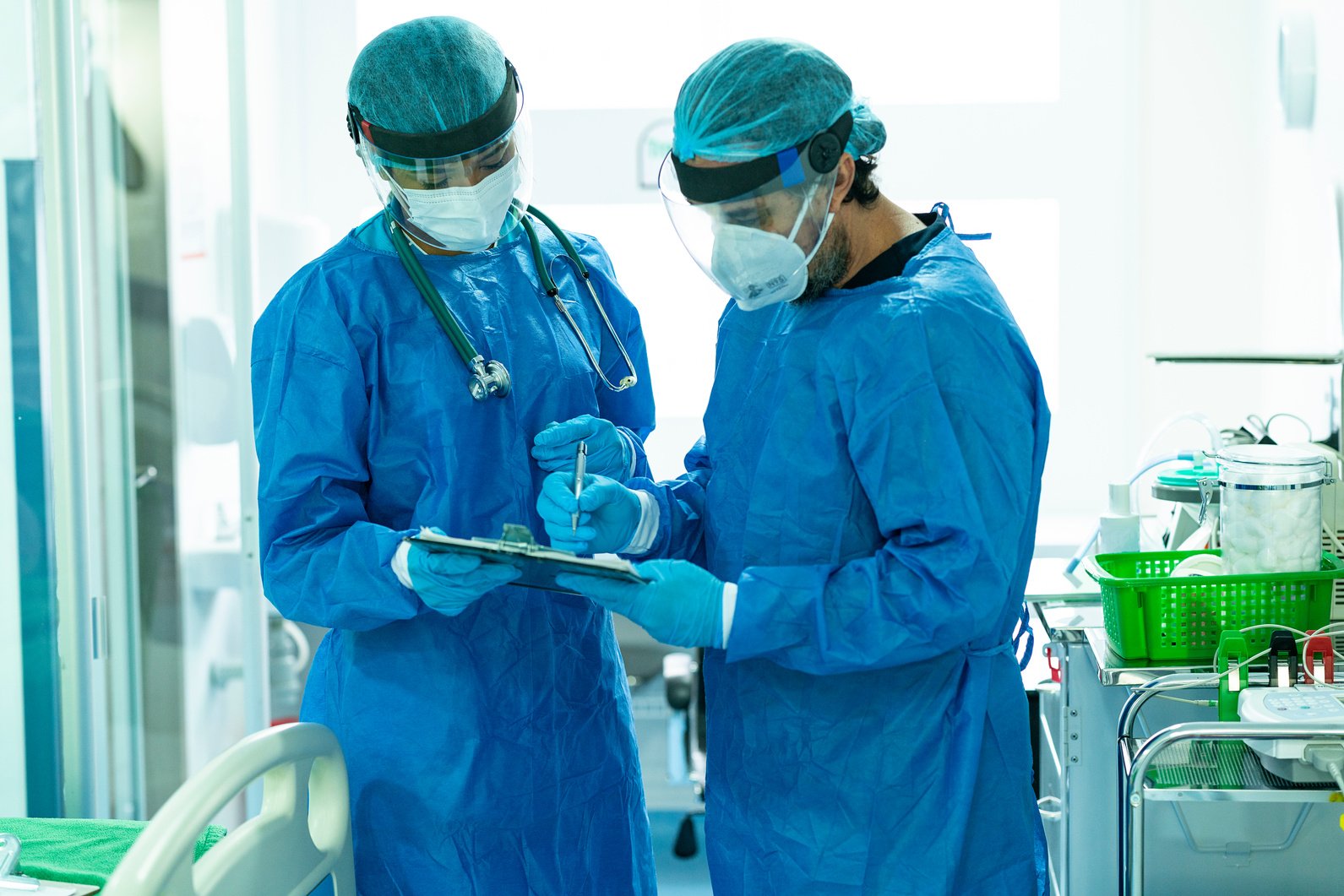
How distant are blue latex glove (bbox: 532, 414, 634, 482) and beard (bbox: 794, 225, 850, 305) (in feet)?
0.98

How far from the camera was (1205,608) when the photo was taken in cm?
161

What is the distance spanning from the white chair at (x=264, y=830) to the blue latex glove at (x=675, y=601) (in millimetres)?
Answer: 374

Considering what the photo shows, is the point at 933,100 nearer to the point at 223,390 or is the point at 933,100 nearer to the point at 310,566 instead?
the point at 223,390

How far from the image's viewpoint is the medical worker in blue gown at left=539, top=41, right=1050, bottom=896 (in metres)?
1.13

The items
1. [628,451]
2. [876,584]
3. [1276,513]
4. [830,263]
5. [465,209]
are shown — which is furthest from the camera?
[1276,513]

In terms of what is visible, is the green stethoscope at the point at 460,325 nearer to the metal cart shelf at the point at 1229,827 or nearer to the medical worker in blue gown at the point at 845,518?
the medical worker in blue gown at the point at 845,518

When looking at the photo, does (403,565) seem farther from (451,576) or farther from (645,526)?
(645,526)


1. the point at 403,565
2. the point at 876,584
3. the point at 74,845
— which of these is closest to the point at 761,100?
the point at 876,584

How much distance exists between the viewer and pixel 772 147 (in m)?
1.17

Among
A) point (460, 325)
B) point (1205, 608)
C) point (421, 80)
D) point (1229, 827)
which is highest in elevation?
point (421, 80)

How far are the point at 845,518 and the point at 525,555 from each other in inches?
→ 12.3

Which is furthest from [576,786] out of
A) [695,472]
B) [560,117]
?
[560,117]

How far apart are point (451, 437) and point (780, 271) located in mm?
404

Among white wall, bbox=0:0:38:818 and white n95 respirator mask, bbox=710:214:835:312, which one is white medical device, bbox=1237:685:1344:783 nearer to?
white n95 respirator mask, bbox=710:214:835:312
